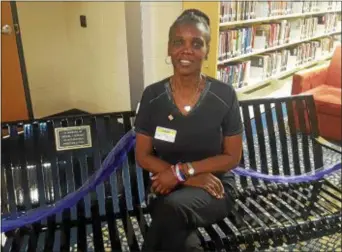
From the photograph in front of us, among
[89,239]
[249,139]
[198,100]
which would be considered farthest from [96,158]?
[249,139]

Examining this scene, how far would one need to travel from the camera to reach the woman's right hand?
1466 millimetres

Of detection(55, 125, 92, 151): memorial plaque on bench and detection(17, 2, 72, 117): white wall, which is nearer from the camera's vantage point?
detection(55, 125, 92, 151): memorial plaque on bench

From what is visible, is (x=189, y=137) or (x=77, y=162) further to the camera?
(x=77, y=162)

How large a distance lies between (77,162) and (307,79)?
2.85m

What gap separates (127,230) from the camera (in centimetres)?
168

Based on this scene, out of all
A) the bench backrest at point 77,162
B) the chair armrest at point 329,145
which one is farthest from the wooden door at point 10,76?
the chair armrest at point 329,145

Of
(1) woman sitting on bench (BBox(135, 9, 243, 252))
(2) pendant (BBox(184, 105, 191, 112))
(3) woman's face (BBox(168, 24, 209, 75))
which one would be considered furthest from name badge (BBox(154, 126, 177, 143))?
(3) woman's face (BBox(168, 24, 209, 75))

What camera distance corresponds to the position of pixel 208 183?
4.82ft

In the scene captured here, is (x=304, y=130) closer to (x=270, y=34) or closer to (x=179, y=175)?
(x=179, y=175)

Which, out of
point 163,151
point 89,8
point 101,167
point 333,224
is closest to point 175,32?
point 163,151

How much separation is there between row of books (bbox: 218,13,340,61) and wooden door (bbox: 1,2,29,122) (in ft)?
6.40

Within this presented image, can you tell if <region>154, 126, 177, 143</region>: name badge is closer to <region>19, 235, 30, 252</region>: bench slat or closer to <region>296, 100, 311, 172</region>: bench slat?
<region>19, 235, 30, 252</region>: bench slat

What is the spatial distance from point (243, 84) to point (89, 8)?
1826 mm

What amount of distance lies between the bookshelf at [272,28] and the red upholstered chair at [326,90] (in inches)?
23.2
